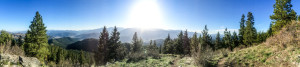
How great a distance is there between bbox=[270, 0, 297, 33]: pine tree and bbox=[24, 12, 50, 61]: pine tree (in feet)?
154

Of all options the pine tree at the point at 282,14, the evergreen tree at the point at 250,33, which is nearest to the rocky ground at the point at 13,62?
the pine tree at the point at 282,14

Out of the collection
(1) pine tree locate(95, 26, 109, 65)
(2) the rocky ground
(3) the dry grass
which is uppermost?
(3) the dry grass

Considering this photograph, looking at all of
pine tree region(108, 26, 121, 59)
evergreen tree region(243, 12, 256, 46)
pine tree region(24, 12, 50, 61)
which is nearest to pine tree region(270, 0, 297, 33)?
evergreen tree region(243, 12, 256, 46)

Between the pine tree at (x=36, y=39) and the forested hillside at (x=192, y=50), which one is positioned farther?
the pine tree at (x=36, y=39)

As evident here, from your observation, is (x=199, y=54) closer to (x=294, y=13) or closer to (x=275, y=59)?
(x=275, y=59)

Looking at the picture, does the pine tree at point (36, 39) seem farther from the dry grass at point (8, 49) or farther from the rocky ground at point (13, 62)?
the rocky ground at point (13, 62)

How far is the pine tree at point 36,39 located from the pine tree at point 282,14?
46.8m

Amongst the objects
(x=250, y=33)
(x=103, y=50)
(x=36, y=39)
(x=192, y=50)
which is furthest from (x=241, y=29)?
(x=36, y=39)

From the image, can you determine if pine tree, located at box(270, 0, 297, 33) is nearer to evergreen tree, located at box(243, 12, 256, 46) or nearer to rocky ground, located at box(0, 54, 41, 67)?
evergreen tree, located at box(243, 12, 256, 46)

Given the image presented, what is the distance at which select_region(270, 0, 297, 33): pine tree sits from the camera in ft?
74.5

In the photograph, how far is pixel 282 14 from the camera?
23.3 meters

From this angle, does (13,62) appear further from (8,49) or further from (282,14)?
(282,14)

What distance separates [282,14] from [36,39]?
1913 inches

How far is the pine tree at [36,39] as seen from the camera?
25147 millimetres
